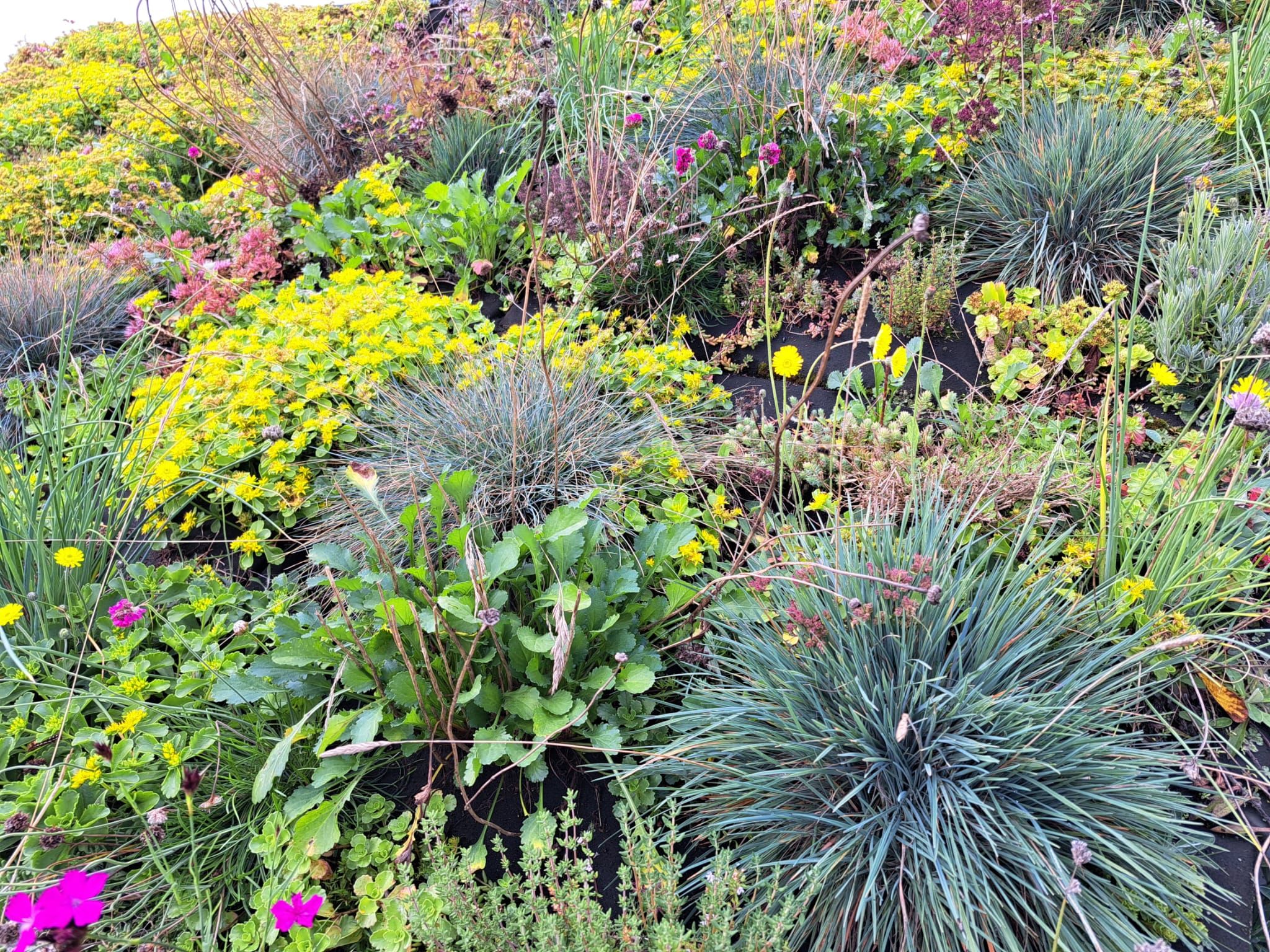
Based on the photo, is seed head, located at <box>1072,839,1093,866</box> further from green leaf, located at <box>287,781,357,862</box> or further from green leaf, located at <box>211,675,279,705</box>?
green leaf, located at <box>211,675,279,705</box>

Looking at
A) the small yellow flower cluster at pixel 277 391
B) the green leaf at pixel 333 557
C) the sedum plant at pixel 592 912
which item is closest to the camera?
the sedum plant at pixel 592 912

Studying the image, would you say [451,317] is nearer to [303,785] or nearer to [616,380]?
[616,380]

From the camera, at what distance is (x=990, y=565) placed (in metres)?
2.60

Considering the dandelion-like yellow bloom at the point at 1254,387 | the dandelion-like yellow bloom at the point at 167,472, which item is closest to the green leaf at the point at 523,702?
the dandelion-like yellow bloom at the point at 167,472

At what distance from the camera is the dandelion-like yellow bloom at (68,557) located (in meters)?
2.37

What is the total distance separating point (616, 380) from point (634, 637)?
1305 millimetres

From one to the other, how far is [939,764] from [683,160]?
9.15 ft

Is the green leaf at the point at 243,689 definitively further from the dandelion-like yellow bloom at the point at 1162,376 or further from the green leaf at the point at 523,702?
the dandelion-like yellow bloom at the point at 1162,376

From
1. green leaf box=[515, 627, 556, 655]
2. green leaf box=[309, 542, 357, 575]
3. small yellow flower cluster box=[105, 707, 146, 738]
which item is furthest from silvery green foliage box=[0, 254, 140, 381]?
green leaf box=[515, 627, 556, 655]

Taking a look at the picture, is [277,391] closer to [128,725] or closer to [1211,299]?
[128,725]

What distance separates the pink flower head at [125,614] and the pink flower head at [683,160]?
274cm

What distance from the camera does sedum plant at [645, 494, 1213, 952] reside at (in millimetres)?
1798

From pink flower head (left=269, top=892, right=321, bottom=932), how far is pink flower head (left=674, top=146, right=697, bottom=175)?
10.2 ft

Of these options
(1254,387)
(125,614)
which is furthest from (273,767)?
(1254,387)
